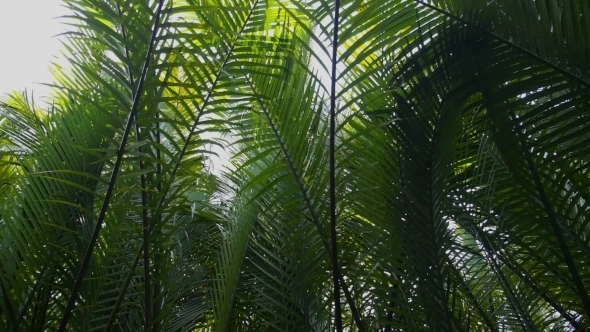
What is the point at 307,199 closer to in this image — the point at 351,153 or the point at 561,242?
the point at 351,153

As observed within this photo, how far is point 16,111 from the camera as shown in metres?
2.09

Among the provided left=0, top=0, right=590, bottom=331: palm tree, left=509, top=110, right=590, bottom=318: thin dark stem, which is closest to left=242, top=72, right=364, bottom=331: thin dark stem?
left=0, top=0, right=590, bottom=331: palm tree

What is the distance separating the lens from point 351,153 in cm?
141

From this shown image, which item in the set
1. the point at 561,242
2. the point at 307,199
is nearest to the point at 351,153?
the point at 307,199

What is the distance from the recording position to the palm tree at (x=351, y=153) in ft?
3.56

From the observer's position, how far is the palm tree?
108 cm

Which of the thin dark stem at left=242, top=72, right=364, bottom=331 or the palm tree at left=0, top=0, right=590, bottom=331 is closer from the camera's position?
the palm tree at left=0, top=0, right=590, bottom=331

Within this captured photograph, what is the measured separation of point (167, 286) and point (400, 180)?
2.44 feet

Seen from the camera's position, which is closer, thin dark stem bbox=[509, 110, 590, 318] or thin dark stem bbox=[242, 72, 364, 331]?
thin dark stem bbox=[509, 110, 590, 318]

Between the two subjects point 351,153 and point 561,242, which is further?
point 351,153

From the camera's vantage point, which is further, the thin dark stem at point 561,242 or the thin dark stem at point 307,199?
the thin dark stem at point 307,199

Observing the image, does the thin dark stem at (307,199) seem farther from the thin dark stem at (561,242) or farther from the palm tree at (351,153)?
the thin dark stem at (561,242)

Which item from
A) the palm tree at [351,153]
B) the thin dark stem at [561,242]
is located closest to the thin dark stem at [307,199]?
the palm tree at [351,153]

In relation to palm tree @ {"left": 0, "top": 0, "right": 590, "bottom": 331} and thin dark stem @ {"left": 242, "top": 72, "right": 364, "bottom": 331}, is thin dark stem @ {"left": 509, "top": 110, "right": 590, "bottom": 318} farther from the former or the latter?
thin dark stem @ {"left": 242, "top": 72, "right": 364, "bottom": 331}
